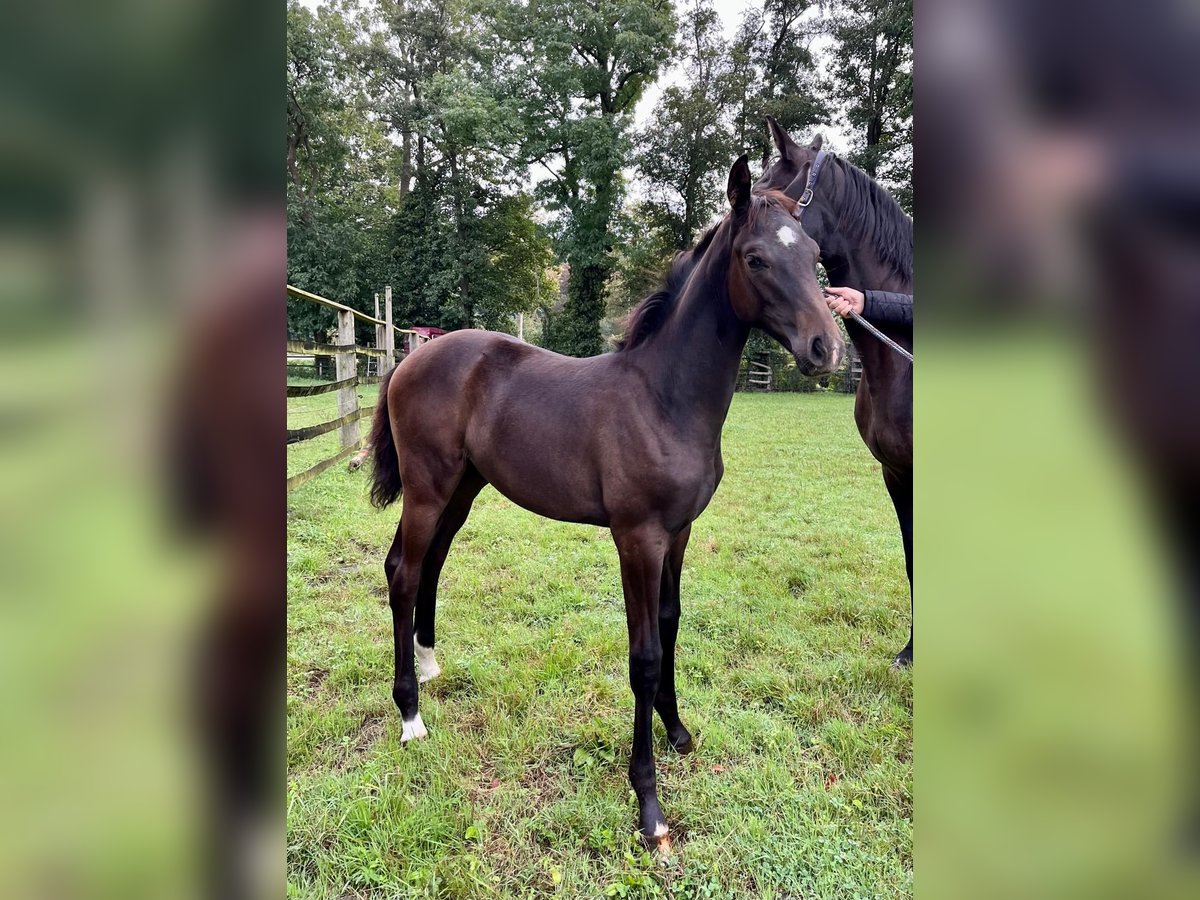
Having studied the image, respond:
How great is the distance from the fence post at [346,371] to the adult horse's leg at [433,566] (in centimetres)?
442

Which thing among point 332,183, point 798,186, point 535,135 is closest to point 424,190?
point 332,183

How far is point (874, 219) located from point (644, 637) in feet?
6.86

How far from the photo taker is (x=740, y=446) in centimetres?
854

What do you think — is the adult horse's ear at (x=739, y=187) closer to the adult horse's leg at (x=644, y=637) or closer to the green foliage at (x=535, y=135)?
the adult horse's leg at (x=644, y=637)

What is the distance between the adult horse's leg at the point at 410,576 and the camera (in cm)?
230

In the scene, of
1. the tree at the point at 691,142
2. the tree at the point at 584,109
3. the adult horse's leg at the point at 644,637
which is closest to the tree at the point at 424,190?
the tree at the point at 584,109

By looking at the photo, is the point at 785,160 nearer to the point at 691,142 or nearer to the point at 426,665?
the point at 426,665

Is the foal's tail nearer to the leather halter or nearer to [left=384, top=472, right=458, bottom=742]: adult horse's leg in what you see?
[left=384, top=472, right=458, bottom=742]: adult horse's leg

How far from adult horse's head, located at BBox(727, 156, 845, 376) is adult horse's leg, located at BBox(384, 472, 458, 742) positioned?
137 cm

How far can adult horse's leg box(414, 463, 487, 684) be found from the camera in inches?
104

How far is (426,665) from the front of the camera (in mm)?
2701

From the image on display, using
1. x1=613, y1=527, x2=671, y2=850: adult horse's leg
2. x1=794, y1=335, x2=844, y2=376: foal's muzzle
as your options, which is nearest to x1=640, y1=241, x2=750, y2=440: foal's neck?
x1=794, y1=335, x2=844, y2=376: foal's muzzle

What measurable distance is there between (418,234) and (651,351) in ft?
77.9
